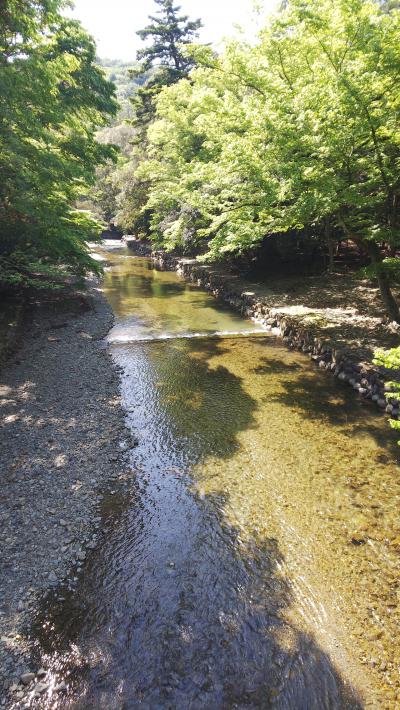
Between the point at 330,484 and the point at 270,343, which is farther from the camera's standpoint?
the point at 270,343

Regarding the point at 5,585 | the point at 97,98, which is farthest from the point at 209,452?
the point at 97,98

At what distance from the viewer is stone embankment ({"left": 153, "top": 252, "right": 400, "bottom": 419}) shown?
9422 millimetres

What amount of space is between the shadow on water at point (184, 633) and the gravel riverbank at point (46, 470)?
12.6 inches

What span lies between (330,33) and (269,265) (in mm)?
13649

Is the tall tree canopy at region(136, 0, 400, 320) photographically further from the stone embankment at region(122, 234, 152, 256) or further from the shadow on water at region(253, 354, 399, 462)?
the stone embankment at region(122, 234, 152, 256)

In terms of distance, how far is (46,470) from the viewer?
6.92 meters

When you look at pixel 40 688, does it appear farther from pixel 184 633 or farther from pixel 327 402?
pixel 327 402

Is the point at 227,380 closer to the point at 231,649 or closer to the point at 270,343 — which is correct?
the point at 270,343

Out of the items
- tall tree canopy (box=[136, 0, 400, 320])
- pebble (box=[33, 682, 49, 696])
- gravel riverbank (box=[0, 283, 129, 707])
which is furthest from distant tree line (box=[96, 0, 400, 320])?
pebble (box=[33, 682, 49, 696])

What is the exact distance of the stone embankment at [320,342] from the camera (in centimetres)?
942

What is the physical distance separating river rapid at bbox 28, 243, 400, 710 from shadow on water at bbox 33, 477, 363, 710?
0.05 ft

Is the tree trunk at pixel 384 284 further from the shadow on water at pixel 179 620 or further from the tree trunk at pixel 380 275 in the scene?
the shadow on water at pixel 179 620

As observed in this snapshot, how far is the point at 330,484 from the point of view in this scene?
6.85 m

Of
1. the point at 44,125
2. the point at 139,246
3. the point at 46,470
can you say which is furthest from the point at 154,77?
the point at 46,470
